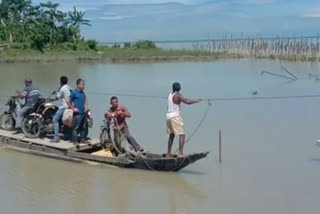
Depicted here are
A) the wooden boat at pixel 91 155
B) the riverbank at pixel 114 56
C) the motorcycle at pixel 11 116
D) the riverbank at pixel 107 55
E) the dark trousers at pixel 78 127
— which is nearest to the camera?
the wooden boat at pixel 91 155

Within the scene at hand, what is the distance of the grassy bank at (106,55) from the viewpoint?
163 ft

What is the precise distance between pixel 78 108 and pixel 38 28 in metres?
46.4

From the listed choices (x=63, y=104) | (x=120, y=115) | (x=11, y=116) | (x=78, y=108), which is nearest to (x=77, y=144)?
(x=78, y=108)

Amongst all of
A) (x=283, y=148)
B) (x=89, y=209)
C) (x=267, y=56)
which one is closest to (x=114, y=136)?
(x=89, y=209)

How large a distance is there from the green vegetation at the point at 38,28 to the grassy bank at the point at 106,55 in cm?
169

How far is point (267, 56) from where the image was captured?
5119 centimetres

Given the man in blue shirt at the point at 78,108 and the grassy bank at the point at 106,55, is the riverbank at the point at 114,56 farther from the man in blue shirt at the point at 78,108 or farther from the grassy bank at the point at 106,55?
the man in blue shirt at the point at 78,108

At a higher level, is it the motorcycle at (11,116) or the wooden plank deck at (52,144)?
the motorcycle at (11,116)

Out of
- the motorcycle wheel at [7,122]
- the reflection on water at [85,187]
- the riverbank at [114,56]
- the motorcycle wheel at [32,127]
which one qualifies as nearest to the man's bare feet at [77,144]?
the reflection on water at [85,187]

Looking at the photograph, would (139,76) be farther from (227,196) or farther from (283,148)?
(227,196)

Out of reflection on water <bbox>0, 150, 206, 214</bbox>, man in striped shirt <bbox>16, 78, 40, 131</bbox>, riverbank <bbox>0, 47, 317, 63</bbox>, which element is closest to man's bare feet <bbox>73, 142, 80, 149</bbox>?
reflection on water <bbox>0, 150, 206, 214</bbox>

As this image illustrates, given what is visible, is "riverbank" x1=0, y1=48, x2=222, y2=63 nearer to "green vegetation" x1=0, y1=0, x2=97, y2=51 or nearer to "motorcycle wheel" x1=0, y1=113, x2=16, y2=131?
"green vegetation" x1=0, y1=0, x2=97, y2=51

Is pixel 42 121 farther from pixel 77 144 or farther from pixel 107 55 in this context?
pixel 107 55

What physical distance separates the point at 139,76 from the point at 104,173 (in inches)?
977
